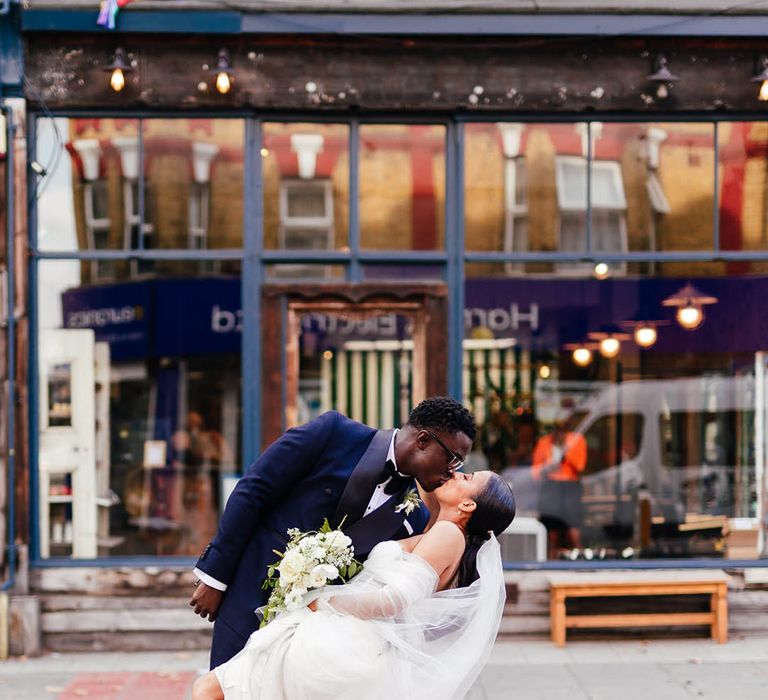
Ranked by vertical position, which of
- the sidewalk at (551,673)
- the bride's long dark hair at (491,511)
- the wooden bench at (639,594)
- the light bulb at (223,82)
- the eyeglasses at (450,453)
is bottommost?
the sidewalk at (551,673)

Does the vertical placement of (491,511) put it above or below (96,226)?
below

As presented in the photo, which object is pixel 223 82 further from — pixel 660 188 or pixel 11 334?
pixel 660 188

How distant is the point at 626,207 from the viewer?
28.0ft

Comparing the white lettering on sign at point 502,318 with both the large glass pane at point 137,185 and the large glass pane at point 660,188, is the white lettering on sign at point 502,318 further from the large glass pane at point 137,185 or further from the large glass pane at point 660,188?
the large glass pane at point 137,185

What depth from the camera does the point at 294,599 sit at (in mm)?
4117

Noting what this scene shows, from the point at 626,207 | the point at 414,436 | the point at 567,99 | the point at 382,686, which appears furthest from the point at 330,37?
the point at 382,686

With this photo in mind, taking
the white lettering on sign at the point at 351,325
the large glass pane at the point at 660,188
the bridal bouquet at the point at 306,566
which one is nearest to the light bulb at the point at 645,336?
the large glass pane at the point at 660,188

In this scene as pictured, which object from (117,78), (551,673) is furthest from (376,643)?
(117,78)

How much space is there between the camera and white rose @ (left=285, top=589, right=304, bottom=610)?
161 inches

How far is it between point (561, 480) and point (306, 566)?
5149 millimetres

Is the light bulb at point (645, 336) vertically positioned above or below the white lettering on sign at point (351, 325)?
below

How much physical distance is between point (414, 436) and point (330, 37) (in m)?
4.87

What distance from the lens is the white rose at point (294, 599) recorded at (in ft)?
13.4

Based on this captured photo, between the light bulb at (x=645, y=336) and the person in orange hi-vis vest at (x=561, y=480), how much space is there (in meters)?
0.91
